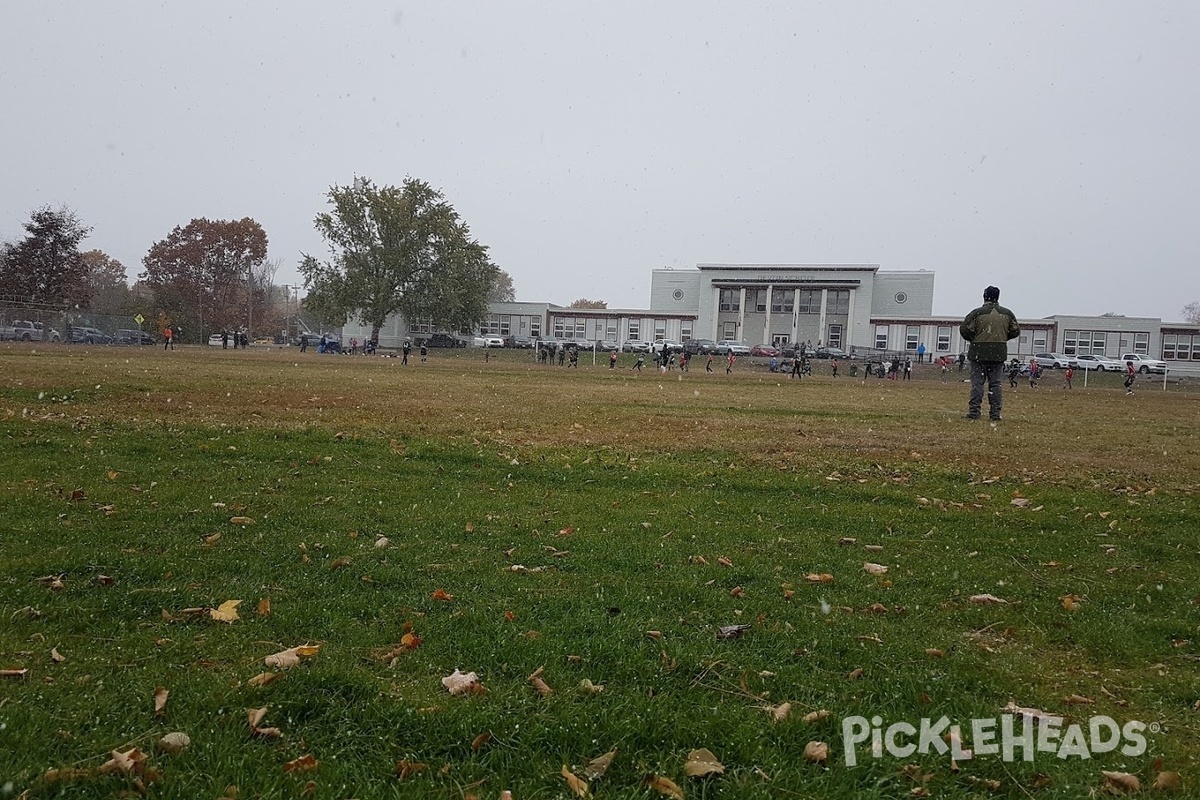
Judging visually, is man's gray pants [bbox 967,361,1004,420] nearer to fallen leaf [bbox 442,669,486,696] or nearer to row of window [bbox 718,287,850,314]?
fallen leaf [bbox 442,669,486,696]

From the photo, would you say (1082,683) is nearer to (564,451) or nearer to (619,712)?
(619,712)

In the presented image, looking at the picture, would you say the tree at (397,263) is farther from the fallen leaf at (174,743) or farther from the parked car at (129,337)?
the fallen leaf at (174,743)

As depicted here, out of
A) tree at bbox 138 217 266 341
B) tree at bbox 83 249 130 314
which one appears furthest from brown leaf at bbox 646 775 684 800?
tree at bbox 83 249 130 314

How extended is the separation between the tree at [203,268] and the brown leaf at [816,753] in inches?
3495

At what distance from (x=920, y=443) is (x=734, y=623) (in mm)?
8846

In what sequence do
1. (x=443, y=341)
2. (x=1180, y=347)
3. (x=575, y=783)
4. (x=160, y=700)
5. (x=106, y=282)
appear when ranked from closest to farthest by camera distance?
(x=575, y=783) → (x=160, y=700) → (x=1180, y=347) → (x=443, y=341) → (x=106, y=282)

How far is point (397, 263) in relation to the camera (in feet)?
232

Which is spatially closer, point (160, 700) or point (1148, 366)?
point (160, 700)

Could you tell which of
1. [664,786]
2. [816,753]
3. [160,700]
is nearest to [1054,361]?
[816,753]

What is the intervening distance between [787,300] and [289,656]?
9178 cm

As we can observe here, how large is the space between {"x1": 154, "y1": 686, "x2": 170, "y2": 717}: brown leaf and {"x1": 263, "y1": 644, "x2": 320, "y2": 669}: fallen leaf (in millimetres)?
436

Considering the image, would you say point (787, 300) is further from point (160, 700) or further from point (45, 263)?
point (160, 700)

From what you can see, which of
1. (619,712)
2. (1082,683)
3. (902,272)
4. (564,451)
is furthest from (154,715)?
(902,272)

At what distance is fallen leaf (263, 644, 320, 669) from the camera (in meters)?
3.46
